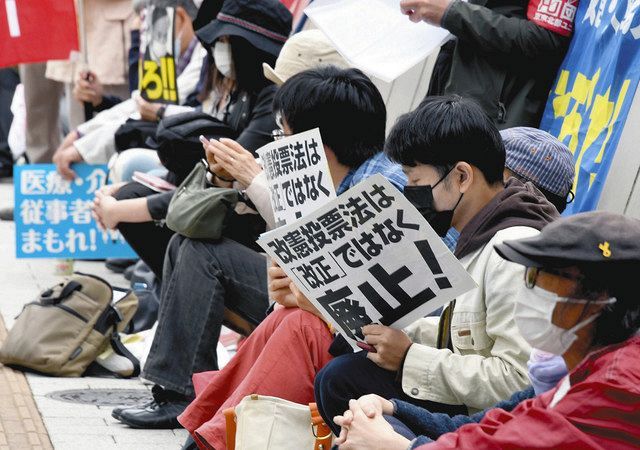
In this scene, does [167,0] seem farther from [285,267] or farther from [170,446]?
[285,267]

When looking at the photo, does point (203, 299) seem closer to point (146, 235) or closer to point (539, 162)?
point (146, 235)

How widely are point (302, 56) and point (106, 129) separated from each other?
258cm

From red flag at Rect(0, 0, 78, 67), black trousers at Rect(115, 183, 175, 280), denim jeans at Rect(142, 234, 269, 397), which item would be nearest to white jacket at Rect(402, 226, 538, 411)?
denim jeans at Rect(142, 234, 269, 397)

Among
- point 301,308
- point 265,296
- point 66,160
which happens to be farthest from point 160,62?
point 301,308

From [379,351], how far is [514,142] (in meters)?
0.93

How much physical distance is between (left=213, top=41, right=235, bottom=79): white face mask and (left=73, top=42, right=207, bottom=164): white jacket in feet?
4.78

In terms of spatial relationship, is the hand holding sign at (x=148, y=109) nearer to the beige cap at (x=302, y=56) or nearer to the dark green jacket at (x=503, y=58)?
the beige cap at (x=302, y=56)

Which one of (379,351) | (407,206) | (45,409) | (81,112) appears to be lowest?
(45,409)

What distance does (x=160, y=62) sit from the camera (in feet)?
22.7

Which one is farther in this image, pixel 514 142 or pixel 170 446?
pixel 170 446

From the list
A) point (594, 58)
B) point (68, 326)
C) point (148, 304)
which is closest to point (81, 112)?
point (148, 304)

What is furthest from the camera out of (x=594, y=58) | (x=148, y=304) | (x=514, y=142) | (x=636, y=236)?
(x=148, y=304)

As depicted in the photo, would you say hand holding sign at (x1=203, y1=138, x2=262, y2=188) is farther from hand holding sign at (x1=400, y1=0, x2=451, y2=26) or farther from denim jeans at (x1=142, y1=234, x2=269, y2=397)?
hand holding sign at (x1=400, y1=0, x2=451, y2=26)

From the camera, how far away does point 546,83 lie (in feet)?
16.3
